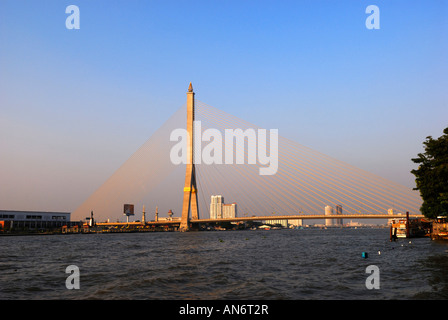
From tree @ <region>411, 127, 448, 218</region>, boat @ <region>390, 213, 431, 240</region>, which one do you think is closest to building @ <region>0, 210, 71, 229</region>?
boat @ <region>390, 213, 431, 240</region>

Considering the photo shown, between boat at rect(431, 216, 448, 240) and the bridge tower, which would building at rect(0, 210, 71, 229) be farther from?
boat at rect(431, 216, 448, 240)

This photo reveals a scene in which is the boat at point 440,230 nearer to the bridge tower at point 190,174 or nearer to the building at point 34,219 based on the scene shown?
the bridge tower at point 190,174

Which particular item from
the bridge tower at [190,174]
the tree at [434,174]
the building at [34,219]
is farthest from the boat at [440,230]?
the building at [34,219]

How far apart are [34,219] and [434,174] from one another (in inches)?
4863

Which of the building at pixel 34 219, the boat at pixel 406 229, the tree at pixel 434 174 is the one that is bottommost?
the building at pixel 34 219

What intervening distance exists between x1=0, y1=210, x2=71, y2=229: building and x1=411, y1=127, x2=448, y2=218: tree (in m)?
113

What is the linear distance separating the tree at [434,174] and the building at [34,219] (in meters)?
113

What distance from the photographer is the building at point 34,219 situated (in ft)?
386

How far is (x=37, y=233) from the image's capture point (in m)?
112

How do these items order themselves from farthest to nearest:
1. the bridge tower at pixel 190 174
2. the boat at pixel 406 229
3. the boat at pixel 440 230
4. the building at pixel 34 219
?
the building at pixel 34 219 < the bridge tower at pixel 190 174 < the boat at pixel 406 229 < the boat at pixel 440 230

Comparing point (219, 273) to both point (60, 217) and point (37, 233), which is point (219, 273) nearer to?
point (37, 233)
